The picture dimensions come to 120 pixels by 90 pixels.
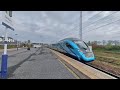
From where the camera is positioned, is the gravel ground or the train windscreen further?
the train windscreen

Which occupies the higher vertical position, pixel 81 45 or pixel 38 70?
pixel 81 45

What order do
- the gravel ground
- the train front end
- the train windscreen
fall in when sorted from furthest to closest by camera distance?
the train windscreen → the train front end → the gravel ground

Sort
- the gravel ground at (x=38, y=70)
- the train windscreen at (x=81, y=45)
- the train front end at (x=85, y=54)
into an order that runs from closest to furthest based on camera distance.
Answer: the gravel ground at (x=38, y=70) → the train front end at (x=85, y=54) → the train windscreen at (x=81, y=45)

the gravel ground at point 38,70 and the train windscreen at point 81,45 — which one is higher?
the train windscreen at point 81,45

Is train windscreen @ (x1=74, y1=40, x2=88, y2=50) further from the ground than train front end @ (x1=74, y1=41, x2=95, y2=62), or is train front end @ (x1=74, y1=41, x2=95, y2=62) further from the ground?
train windscreen @ (x1=74, y1=40, x2=88, y2=50)

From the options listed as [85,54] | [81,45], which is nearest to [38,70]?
[85,54]

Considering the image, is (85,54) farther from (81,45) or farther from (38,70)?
(38,70)

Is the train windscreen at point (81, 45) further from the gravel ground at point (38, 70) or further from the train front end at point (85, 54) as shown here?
the gravel ground at point (38, 70)

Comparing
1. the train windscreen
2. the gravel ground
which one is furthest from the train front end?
the gravel ground

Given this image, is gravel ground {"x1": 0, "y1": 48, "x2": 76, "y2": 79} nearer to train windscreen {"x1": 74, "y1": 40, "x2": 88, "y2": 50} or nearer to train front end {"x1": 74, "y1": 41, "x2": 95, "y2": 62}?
train front end {"x1": 74, "y1": 41, "x2": 95, "y2": 62}

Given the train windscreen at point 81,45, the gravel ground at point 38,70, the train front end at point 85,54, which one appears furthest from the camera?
the train windscreen at point 81,45

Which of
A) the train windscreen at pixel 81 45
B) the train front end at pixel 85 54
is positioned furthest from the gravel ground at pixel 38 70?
the train windscreen at pixel 81 45
